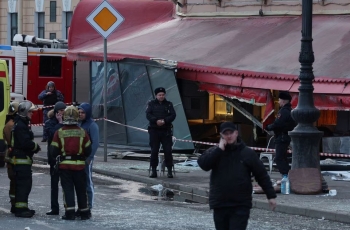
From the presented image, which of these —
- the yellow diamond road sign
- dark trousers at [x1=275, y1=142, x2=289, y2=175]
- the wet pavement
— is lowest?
the wet pavement

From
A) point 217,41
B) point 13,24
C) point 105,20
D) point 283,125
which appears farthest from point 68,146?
point 13,24

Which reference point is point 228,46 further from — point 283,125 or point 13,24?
point 13,24

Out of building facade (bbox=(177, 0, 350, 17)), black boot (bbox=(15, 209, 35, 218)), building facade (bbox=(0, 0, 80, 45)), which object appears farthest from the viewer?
building facade (bbox=(0, 0, 80, 45))

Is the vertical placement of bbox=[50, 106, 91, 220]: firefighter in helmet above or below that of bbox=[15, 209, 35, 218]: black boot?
above

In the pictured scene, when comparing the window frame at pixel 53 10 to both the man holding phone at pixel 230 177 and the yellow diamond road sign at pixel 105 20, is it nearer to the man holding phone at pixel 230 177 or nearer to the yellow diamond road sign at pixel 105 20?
the yellow diamond road sign at pixel 105 20

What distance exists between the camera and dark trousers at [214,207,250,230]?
932 cm

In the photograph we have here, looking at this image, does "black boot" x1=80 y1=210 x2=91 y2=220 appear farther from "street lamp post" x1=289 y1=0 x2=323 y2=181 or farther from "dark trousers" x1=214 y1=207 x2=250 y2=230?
"dark trousers" x1=214 y1=207 x2=250 y2=230

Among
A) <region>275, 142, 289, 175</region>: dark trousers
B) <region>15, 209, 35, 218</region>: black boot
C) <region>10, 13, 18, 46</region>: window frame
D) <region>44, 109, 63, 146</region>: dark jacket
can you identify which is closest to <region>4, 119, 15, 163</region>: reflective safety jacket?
<region>44, 109, 63, 146</region>: dark jacket

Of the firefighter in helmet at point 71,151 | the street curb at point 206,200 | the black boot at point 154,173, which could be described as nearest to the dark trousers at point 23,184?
the firefighter in helmet at point 71,151

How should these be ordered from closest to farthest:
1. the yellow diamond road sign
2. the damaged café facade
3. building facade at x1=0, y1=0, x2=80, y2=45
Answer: the damaged café facade → the yellow diamond road sign → building facade at x1=0, y1=0, x2=80, y2=45

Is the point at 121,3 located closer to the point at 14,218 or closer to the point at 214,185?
the point at 14,218

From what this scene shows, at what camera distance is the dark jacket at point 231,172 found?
9.37 meters

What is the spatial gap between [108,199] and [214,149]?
6.87 meters

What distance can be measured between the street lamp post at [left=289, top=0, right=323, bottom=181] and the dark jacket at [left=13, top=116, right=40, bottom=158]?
14.4ft
